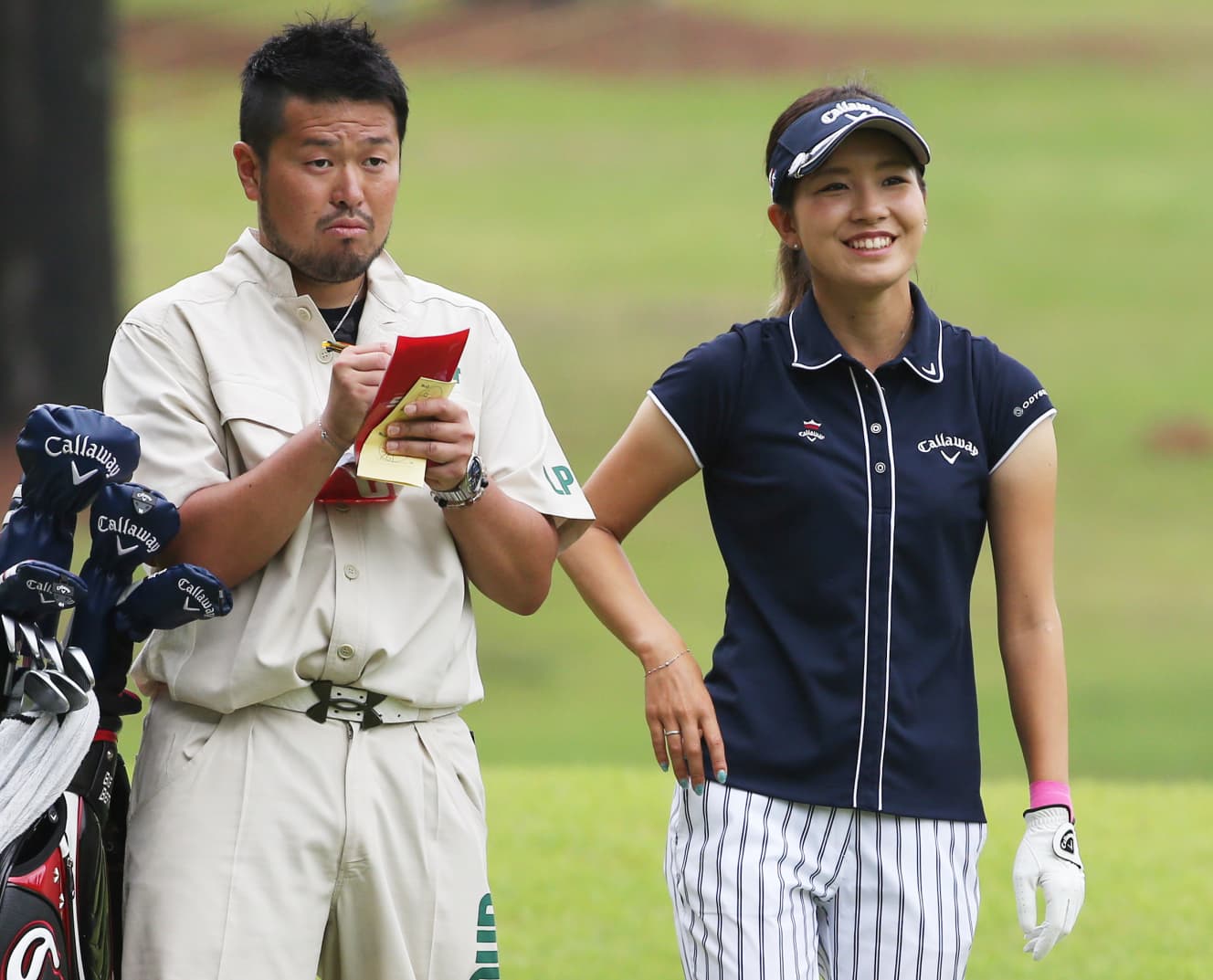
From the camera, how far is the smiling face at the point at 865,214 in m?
3.33

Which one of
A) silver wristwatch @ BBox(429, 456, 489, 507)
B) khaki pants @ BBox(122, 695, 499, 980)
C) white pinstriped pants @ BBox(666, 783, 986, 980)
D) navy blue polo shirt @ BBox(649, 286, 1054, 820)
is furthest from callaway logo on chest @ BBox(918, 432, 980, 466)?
khaki pants @ BBox(122, 695, 499, 980)

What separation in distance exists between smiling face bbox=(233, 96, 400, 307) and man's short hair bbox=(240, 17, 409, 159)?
16mm

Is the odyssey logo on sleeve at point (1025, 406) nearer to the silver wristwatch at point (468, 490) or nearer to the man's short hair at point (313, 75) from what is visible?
the silver wristwatch at point (468, 490)

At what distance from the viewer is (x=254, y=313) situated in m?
3.08

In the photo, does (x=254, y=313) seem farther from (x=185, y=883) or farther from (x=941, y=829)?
(x=941, y=829)

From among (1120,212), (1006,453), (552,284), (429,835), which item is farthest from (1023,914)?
(1120,212)

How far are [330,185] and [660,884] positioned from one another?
307cm

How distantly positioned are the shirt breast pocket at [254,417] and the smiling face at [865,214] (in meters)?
0.90

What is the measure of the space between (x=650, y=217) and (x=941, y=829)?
23057 mm

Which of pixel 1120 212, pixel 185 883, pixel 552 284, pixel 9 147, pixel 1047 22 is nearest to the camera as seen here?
pixel 185 883

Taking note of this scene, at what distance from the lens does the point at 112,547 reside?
290 centimetres

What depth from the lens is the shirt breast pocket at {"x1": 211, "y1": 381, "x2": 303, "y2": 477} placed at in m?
2.98

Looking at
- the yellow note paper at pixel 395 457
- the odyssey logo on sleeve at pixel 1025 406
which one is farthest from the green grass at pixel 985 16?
the yellow note paper at pixel 395 457

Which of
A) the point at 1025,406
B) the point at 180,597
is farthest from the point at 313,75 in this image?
the point at 1025,406
